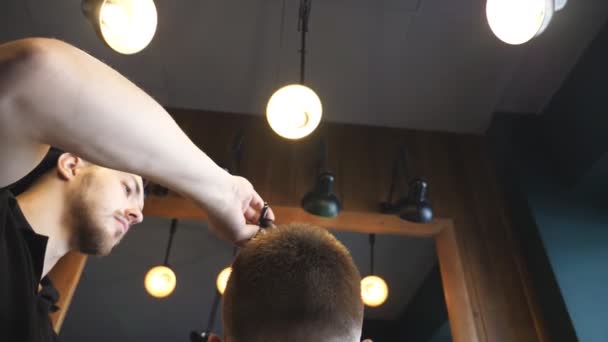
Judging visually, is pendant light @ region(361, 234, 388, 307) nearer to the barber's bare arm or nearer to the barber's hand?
the barber's hand

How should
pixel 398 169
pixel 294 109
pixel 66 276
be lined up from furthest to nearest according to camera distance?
pixel 398 169
pixel 66 276
pixel 294 109

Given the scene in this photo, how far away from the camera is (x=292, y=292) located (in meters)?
0.53

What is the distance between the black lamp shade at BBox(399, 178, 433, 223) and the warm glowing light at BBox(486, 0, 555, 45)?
2.74 feet

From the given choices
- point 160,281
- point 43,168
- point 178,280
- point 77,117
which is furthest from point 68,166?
point 178,280

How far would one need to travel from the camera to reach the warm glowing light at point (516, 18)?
4.31 ft

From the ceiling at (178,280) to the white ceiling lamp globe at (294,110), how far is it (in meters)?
1.66

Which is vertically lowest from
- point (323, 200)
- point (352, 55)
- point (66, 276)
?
point (66, 276)

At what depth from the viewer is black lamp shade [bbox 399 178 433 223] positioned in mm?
Answer: 1999

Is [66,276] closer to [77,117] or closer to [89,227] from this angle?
[89,227]

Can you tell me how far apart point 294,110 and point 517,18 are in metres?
0.85

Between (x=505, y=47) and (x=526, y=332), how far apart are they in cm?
136

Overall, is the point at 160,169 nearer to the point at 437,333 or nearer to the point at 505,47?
the point at 505,47

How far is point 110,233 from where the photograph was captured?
2.94 feet

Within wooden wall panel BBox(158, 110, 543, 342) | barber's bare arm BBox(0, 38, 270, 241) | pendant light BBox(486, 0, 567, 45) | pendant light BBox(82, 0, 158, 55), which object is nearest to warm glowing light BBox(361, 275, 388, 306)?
wooden wall panel BBox(158, 110, 543, 342)
